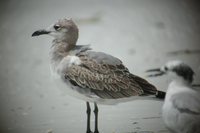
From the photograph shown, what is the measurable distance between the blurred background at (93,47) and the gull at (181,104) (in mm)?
782

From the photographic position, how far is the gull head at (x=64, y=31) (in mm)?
6879

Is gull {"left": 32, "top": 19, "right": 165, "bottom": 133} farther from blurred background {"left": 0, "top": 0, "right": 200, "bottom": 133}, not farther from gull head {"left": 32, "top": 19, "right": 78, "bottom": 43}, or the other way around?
blurred background {"left": 0, "top": 0, "right": 200, "bottom": 133}

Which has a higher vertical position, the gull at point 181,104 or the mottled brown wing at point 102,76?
the mottled brown wing at point 102,76

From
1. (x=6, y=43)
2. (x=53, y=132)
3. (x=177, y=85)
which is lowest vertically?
(x=53, y=132)

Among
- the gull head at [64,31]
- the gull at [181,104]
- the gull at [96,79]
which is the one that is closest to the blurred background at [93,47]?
the gull at [96,79]

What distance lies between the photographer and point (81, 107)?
8.08 meters

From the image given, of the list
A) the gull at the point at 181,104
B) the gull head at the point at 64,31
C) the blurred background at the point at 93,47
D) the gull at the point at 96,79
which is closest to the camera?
the gull at the point at 181,104

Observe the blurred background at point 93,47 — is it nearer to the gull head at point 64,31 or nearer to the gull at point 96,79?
the gull at point 96,79

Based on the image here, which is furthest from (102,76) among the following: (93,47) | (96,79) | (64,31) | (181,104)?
(93,47)

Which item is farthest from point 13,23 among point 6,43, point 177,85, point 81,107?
point 177,85

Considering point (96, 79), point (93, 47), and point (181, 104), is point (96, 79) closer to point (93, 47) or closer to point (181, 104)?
point (181, 104)

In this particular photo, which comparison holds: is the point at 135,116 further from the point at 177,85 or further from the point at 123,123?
the point at 177,85

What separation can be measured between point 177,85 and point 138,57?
442 centimetres

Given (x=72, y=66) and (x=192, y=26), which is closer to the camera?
(x=72, y=66)
